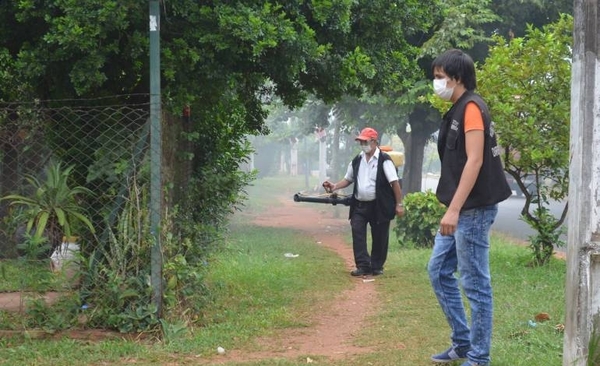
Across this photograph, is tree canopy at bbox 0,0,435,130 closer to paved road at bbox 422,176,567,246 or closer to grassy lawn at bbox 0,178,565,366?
grassy lawn at bbox 0,178,565,366

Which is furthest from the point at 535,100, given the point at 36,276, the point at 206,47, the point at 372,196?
the point at 36,276

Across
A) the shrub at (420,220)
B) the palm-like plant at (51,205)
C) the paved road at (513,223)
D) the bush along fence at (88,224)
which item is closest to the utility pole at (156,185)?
the bush along fence at (88,224)

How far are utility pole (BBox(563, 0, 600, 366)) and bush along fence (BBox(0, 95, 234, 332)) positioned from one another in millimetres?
2998

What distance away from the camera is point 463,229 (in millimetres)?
5141

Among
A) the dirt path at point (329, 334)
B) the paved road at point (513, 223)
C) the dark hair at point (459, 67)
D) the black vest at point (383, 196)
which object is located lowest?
the paved road at point (513, 223)

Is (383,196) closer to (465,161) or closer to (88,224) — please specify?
(88,224)

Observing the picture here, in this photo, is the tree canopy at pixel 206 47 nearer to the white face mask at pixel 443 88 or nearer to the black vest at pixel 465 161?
the white face mask at pixel 443 88

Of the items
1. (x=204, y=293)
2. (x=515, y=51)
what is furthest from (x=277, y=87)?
(x=515, y=51)

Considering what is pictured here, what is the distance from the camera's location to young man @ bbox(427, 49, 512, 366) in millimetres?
5086

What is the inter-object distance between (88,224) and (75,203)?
0.88 ft

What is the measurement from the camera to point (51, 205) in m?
6.49

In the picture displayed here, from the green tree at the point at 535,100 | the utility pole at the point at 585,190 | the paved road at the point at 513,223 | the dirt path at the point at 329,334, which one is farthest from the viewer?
the paved road at the point at 513,223

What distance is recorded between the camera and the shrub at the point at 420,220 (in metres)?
14.7

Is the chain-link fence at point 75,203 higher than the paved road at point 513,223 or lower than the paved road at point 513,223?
higher
